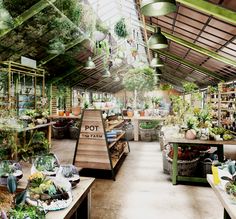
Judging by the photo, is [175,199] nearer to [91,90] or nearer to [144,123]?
[144,123]

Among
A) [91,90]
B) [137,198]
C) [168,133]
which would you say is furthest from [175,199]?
[91,90]

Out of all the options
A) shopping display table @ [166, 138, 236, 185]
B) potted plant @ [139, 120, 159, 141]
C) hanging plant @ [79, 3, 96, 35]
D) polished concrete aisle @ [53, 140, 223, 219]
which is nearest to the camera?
polished concrete aisle @ [53, 140, 223, 219]

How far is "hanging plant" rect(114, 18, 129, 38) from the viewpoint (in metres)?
6.18

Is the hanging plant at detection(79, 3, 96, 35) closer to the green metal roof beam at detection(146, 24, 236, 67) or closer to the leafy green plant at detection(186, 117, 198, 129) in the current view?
the green metal roof beam at detection(146, 24, 236, 67)

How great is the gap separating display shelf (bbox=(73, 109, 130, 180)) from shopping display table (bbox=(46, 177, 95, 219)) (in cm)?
225

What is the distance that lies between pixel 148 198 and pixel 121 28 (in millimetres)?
4153

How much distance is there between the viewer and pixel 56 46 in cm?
893

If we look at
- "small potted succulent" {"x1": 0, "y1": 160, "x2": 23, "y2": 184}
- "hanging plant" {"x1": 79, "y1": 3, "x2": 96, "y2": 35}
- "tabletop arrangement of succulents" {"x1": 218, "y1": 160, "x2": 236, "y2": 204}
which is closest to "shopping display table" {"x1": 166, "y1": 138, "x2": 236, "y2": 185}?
"tabletop arrangement of succulents" {"x1": 218, "y1": 160, "x2": 236, "y2": 204}

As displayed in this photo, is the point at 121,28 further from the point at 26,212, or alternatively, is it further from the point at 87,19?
the point at 26,212

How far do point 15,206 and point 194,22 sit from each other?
20.3 feet

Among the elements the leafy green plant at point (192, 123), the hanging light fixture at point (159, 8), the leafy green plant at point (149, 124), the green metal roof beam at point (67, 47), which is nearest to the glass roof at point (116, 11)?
the green metal roof beam at point (67, 47)

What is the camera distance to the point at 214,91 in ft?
36.3

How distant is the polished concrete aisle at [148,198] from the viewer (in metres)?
3.22

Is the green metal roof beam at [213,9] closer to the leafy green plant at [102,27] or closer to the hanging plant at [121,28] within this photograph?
the hanging plant at [121,28]
